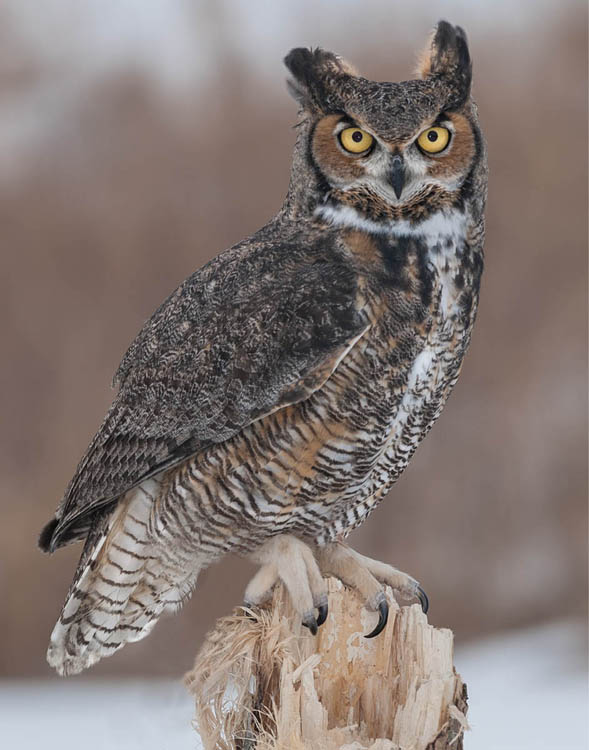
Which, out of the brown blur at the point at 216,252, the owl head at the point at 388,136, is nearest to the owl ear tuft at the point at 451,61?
the owl head at the point at 388,136

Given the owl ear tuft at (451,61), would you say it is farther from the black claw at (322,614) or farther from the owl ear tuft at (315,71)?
the black claw at (322,614)

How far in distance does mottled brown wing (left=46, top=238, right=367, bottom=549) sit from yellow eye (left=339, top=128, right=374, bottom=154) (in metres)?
0.19

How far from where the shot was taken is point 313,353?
176 centimetres

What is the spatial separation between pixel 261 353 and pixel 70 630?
82cm

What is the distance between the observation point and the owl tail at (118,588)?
2.03 m

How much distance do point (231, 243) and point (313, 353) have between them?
318 cm

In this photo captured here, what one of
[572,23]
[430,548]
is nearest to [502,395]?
[430,548]

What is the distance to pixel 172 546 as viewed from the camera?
2004 millimetres

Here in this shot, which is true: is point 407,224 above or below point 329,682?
above

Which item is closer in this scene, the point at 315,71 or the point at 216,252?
the point at 315,71

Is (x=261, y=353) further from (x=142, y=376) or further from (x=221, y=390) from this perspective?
(x=142, y=376)

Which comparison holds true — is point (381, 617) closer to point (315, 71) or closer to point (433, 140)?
point (433, 140)

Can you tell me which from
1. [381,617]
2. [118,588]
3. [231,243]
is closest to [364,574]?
[381,617]

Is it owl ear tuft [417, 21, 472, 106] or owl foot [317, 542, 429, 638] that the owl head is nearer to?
owl ear tuft [417, 21, 472, 106]
